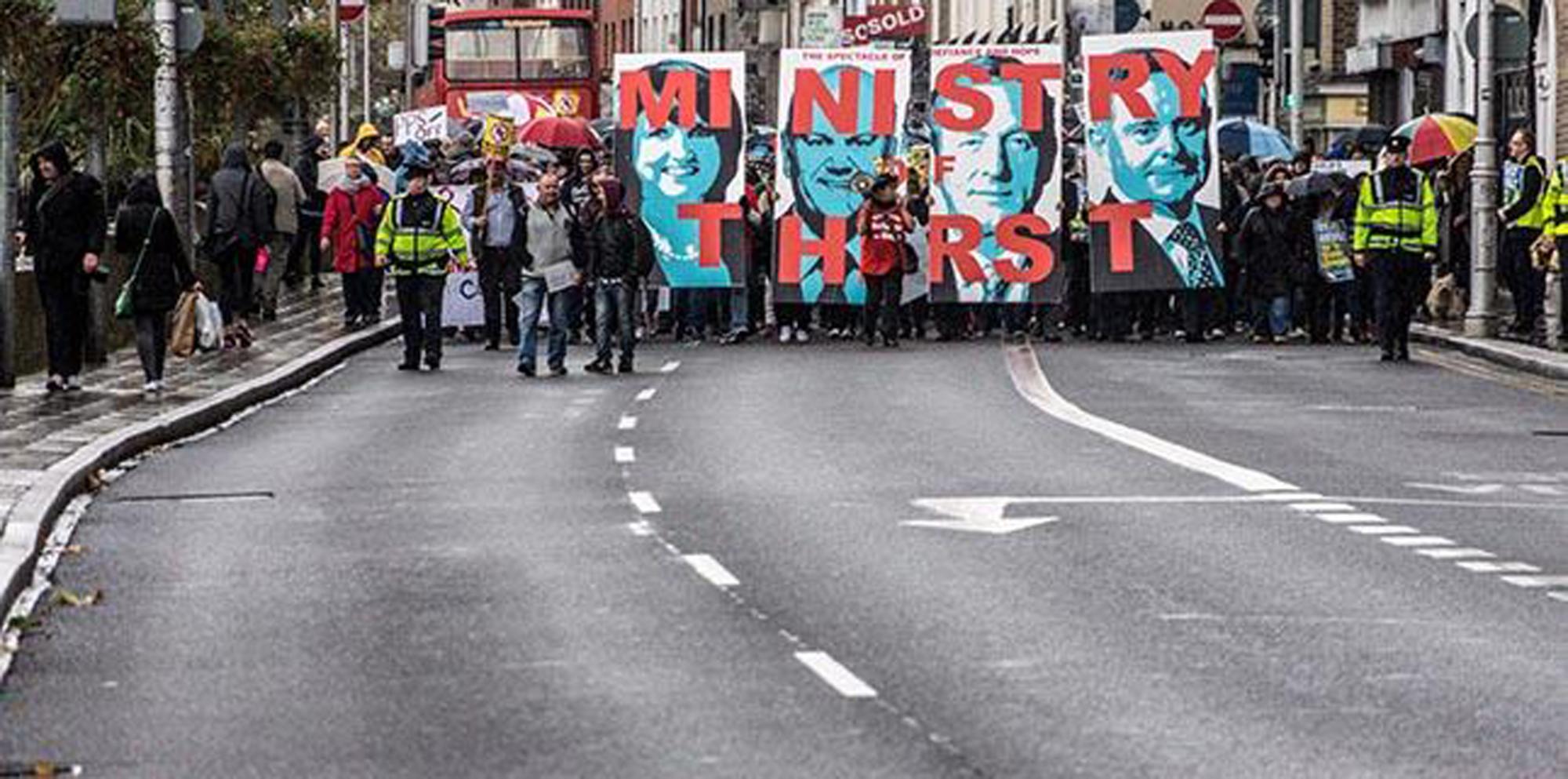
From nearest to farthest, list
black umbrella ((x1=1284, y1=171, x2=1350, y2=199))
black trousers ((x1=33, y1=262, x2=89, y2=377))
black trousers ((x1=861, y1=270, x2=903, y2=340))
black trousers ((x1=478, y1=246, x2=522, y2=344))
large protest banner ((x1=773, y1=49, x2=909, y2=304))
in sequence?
1. black trousers ((x1=33, y1=262, x2=89, y2=377))
2. black trousers ((x1=478, y1=246, x2=522, y2=344))
3. black trousers ((x1=861, y1=270, x2=903, y2=340))
4. black umbrella ((x1=1284, y1=171, x2=1350, y2=199))
5. large protest banner ((x1=773, y1=49, x2=909, y2=304))

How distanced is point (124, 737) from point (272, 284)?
1178 inches

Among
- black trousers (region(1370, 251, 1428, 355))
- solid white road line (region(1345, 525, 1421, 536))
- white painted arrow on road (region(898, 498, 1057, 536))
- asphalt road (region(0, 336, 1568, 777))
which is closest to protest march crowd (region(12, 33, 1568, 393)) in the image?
black trousers (region(1370, 251, 1428, 355))

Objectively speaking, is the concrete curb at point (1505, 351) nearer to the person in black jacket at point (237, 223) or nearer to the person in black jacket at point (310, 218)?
the person in black jacket at point (237, 223)

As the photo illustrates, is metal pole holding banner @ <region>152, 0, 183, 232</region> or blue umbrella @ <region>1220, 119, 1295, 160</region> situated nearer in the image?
metal pole holding banner @ <region>152, 0, 183, 232</region>

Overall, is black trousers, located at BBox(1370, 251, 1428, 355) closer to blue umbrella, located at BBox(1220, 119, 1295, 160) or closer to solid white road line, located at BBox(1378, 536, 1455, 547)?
blue umbrella, located at BBox(1220, 119, 1295, 160)

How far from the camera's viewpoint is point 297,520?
62.7 feet

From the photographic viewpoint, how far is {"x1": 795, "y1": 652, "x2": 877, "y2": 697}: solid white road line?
1227cm

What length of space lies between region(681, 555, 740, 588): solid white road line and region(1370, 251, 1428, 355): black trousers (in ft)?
60.4

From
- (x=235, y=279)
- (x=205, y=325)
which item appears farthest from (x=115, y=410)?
(x=235, y=279)

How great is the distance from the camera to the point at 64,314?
28781 mm

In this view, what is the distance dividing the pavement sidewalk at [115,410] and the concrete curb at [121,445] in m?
0.01

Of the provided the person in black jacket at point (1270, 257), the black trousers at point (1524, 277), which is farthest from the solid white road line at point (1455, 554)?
the person in black jacket at point (1270, 257)

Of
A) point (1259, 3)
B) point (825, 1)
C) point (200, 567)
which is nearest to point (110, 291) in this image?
point (200, 567)

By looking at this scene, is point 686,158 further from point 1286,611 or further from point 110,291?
point 1286,611
